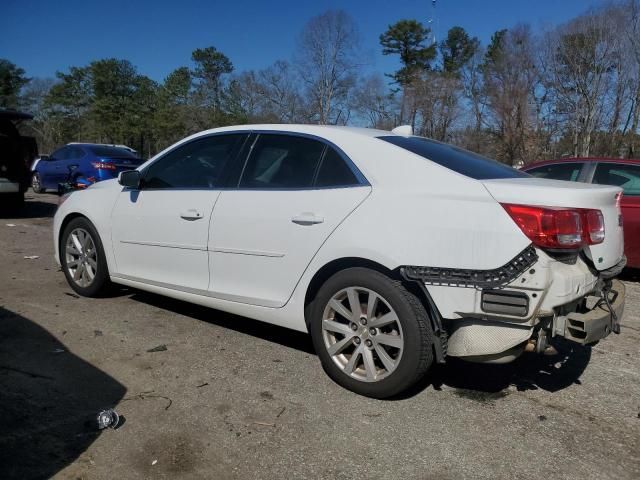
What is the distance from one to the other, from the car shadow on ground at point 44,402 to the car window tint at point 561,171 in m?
5.91

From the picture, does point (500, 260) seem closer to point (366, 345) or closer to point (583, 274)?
point (583, 274)

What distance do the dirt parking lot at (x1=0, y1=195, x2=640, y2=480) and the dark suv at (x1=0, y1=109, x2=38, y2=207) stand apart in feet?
24.0

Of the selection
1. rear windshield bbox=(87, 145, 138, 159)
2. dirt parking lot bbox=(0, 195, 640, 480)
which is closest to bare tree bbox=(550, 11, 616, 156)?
rear windshield bbox=(87, 145, 138, 159)

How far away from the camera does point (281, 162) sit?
3734mm

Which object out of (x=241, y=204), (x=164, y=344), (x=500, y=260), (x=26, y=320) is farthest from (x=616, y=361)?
(x=26, y=320)

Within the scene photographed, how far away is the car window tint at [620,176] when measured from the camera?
632cm

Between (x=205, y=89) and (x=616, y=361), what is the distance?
48851 millimetres

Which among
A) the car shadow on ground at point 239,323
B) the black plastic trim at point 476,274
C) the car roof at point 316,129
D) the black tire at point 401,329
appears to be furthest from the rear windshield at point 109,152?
the black plastic trim at point 476,274

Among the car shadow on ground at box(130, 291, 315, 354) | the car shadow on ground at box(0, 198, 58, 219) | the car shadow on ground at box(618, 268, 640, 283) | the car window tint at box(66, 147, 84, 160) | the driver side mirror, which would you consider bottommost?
the car shadow on ground at box(130, 291, 315, 354)

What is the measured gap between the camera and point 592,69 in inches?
1102

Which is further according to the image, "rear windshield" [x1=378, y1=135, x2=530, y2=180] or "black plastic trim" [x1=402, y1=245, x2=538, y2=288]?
"rear windshield" [x1=378, y1=135, x2=530, y2=180]

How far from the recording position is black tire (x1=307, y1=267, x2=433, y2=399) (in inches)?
117

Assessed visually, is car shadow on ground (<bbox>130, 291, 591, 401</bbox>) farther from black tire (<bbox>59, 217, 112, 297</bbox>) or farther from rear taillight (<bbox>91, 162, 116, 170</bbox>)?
rear taillight (<bbox>91, 162, 116, 170</bbox>)

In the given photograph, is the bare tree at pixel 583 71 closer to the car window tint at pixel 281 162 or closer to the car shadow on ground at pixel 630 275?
the car shadow on ground at pixel 630 275
